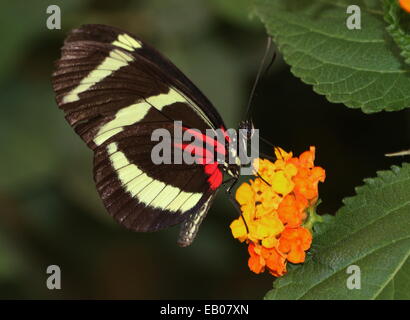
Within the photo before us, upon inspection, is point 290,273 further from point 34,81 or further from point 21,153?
point 34,81

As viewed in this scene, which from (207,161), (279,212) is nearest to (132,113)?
(207,161)

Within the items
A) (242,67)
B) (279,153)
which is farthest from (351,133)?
(279,153)

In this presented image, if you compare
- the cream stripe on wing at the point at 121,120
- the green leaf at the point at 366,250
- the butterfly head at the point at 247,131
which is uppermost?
the cream stripe on wing at the point at 121,120

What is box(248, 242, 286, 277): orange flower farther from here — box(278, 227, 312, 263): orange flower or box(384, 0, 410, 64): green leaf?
box(384, 0, 410, 64): green leaf

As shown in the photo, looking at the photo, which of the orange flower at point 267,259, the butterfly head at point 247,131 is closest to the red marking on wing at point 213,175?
the butterfly head at point 247,131

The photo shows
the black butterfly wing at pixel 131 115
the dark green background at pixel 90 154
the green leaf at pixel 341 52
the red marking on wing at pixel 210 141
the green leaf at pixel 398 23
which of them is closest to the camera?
the green leaf at pixel 398 23

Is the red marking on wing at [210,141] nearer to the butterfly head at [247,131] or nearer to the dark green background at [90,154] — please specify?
the butterfly head at [247,131]
